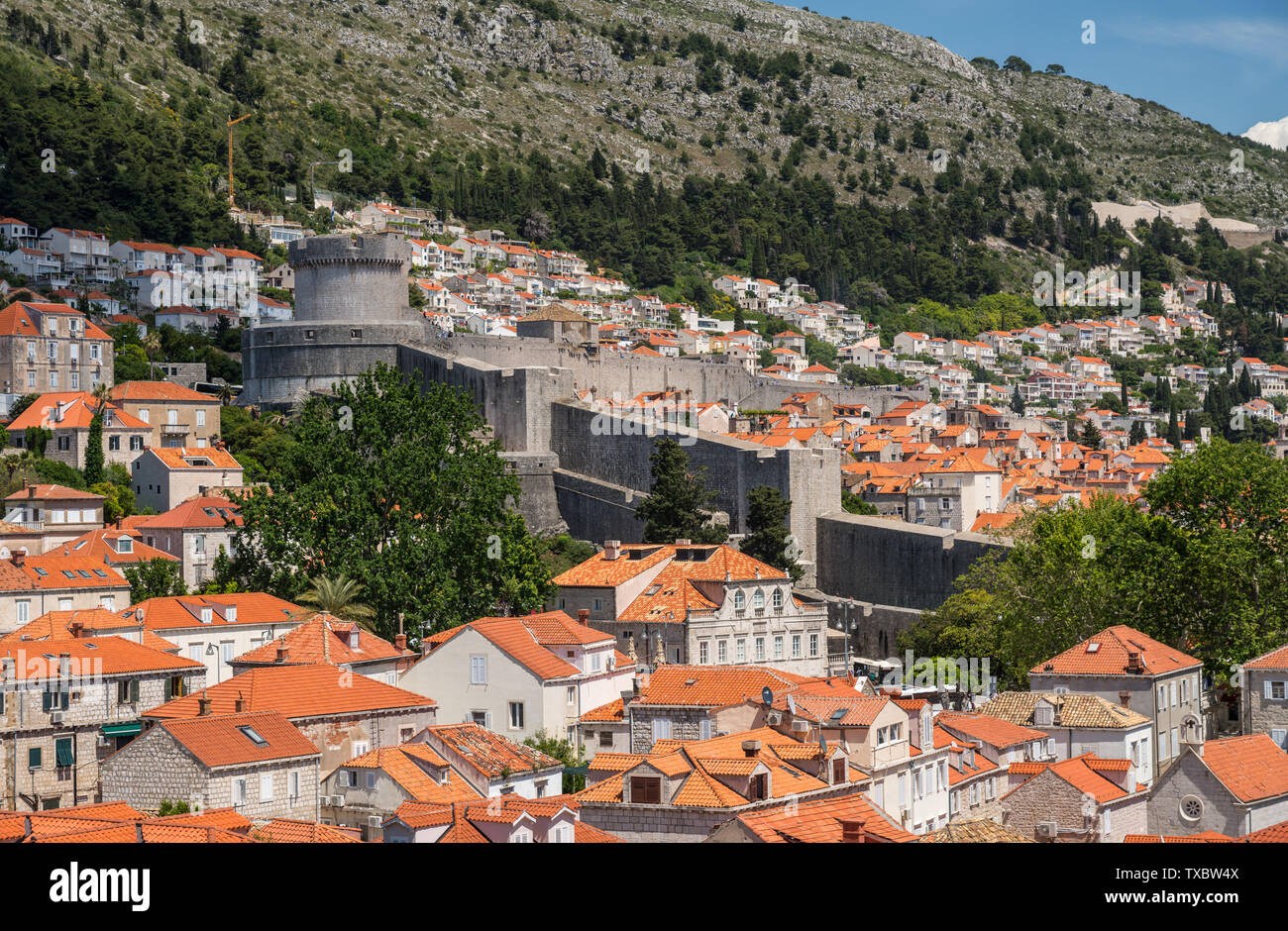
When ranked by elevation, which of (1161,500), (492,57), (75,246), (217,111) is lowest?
(1161,500)

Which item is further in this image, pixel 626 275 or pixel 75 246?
pixel 626 275

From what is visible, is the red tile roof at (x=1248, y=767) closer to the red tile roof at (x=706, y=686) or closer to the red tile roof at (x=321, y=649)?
the red tile roof at (x=706, y=686)

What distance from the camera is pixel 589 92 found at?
162000mm

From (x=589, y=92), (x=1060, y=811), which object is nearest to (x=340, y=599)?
(x=1060, y=811)

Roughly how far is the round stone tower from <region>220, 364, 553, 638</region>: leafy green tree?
1006 centimetres

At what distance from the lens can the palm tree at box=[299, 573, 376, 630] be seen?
36531 millimetres

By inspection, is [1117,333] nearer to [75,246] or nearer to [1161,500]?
[75,246]

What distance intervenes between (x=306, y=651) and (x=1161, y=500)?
20.1 m

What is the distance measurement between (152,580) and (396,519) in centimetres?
569

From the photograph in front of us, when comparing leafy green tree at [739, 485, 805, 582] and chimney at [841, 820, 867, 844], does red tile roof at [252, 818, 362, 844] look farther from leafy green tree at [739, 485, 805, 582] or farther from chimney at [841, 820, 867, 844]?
leafy green tree at [739, 485, 805, 582]

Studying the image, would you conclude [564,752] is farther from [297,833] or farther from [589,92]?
[589,92]

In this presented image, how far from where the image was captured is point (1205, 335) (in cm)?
14200
